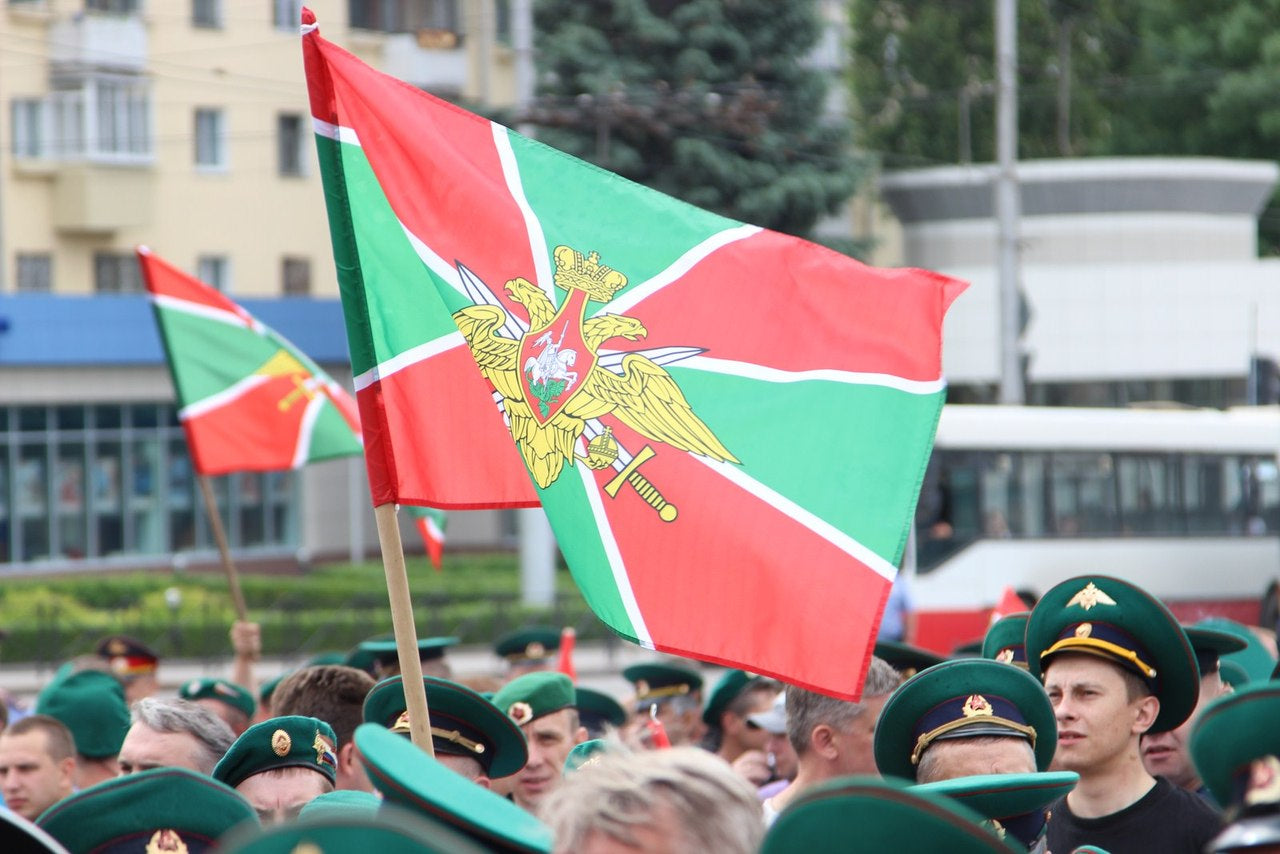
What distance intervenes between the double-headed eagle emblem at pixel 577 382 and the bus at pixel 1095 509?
16.8 m

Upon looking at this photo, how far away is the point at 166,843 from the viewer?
12.4 ft

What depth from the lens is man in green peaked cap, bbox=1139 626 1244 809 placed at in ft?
19.3

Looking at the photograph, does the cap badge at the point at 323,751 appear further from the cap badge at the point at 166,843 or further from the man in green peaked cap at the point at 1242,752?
the man in green peaked cap at the point at 1242,752

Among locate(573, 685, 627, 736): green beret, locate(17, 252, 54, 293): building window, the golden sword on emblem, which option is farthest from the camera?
locate(17, 252, 54, 293): building window

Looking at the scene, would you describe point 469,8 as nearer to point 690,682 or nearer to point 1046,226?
point 1046,226

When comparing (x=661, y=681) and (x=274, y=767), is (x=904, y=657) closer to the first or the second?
(x=661, y=681)

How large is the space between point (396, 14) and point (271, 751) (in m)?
38.5

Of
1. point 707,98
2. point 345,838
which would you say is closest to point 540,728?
point 345,838

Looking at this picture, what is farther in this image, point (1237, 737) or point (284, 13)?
point (284, 13)

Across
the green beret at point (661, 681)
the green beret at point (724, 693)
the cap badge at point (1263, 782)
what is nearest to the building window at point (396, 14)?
the green beret at point (661, 681)

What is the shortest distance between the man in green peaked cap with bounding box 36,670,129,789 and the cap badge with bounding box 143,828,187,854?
360 centimetres

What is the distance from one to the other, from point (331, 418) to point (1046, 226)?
2985 centimetres

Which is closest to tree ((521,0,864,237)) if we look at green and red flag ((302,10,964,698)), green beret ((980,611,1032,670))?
green beret ((980,611,1032,670))

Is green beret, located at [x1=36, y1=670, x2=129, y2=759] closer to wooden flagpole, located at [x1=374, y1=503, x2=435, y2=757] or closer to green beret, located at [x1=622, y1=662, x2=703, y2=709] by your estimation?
green beret, located at [x1=622, y1=662, x2=703, y2=709]
